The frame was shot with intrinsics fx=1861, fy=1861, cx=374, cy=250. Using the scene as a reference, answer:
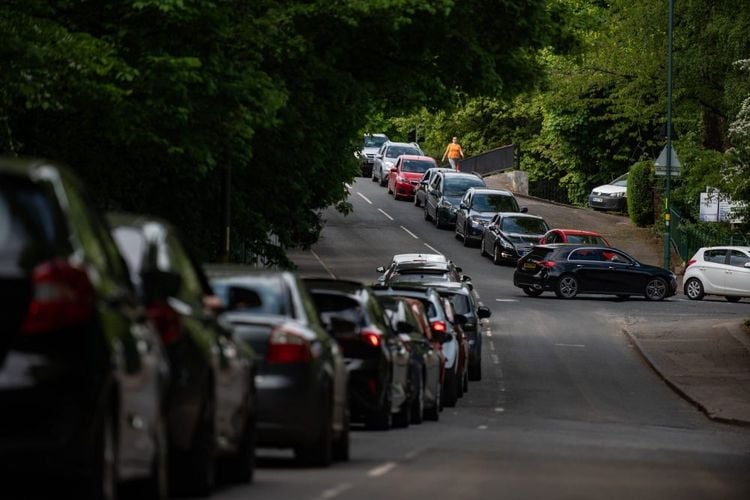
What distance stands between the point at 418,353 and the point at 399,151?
214ft

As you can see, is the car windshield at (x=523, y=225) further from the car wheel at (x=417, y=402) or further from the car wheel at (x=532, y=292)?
the car wheel at (x=417, y=402)

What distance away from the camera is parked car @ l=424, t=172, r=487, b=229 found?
222ft

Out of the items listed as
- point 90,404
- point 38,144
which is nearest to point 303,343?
point 90,404

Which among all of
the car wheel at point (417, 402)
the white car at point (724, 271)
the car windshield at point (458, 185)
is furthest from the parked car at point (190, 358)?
the car windshield at point (458, 185)

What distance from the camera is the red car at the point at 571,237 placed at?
55.3 meters

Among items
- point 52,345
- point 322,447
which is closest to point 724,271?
point 322,447

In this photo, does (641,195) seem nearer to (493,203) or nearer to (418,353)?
(493,203)

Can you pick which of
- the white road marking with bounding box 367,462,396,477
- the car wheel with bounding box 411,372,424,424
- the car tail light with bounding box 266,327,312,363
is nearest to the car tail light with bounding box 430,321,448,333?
the car wheel with bounding box 411,372,424,424

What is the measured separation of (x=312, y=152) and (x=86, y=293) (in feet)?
76.1

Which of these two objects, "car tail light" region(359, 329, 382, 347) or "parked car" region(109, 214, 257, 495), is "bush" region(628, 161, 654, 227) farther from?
"parked car" region(109, 214, 257, 495)

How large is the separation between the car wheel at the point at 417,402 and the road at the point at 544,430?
19 centimetres

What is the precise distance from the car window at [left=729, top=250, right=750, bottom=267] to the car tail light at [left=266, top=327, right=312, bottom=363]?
39876 mm

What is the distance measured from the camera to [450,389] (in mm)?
27922

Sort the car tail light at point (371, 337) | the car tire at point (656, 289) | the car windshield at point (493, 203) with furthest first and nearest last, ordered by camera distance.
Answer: the car windshield at point (493, 203)
the car tire at point (656, 289)
the car tail light at point (371, 337)
